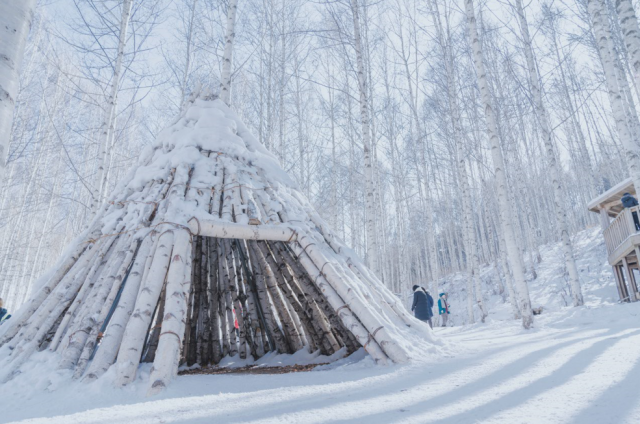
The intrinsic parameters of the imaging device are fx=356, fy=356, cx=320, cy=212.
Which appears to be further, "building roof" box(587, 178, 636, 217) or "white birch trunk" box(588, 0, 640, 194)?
"building roof" box(587, 178, 636, 217)

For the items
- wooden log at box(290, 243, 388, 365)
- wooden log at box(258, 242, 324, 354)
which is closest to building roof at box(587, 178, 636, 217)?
wooden log at box(258, 242, 324, 354)

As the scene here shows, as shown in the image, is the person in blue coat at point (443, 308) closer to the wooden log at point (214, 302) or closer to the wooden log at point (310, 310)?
the wooden log at point (310, 310)

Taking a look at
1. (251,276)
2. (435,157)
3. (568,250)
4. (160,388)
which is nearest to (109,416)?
(160,388)

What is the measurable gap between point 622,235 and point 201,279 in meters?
11.0

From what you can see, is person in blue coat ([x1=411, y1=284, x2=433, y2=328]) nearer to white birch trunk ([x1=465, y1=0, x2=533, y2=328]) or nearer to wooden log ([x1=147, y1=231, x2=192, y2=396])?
white birch trunk ([x1=465, y1=0, x2=533, y2=328])

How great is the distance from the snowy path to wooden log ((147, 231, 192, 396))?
4.4 inches

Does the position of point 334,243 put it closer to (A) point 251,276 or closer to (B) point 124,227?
(A) point 251,276

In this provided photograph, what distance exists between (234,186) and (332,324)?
2155 mm

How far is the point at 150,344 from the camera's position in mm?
3887

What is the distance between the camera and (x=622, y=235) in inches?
385

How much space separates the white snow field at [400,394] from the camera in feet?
6.54

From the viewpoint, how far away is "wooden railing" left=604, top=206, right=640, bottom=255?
897 cm

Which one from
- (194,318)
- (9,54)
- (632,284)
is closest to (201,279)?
(194,318)

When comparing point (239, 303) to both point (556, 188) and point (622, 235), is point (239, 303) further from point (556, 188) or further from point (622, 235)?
point (622, 235)
